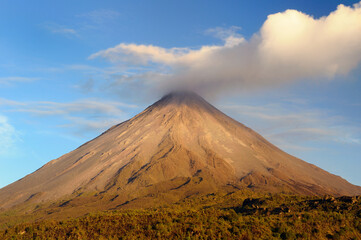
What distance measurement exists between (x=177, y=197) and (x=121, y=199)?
74.1ft

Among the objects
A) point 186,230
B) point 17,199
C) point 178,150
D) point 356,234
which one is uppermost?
point 178,150

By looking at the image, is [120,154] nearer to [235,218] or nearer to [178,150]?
[178,150]

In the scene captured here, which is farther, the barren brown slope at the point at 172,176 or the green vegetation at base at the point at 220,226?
Answer: the barren brown slope at the point at 172,176

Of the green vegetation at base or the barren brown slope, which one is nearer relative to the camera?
the green vegetation at base

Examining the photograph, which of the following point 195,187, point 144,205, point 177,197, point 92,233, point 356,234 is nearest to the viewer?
point 356,234

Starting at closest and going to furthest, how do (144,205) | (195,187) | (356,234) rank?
(356,234), (144,205), (195,187)

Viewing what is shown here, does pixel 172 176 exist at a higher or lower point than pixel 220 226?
higher

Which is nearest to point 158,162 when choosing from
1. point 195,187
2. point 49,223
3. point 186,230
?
point 195,187

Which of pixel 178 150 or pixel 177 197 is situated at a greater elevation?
pixel 178 150

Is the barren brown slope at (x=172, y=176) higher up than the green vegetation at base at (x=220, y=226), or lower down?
higher up

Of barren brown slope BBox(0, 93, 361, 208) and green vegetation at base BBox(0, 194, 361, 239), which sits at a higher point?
barren brown slope BBox(0, 93, 361, 208)

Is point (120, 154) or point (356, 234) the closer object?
point (356, 234)

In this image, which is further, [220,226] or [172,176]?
[172,176]

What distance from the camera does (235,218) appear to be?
5328cm
